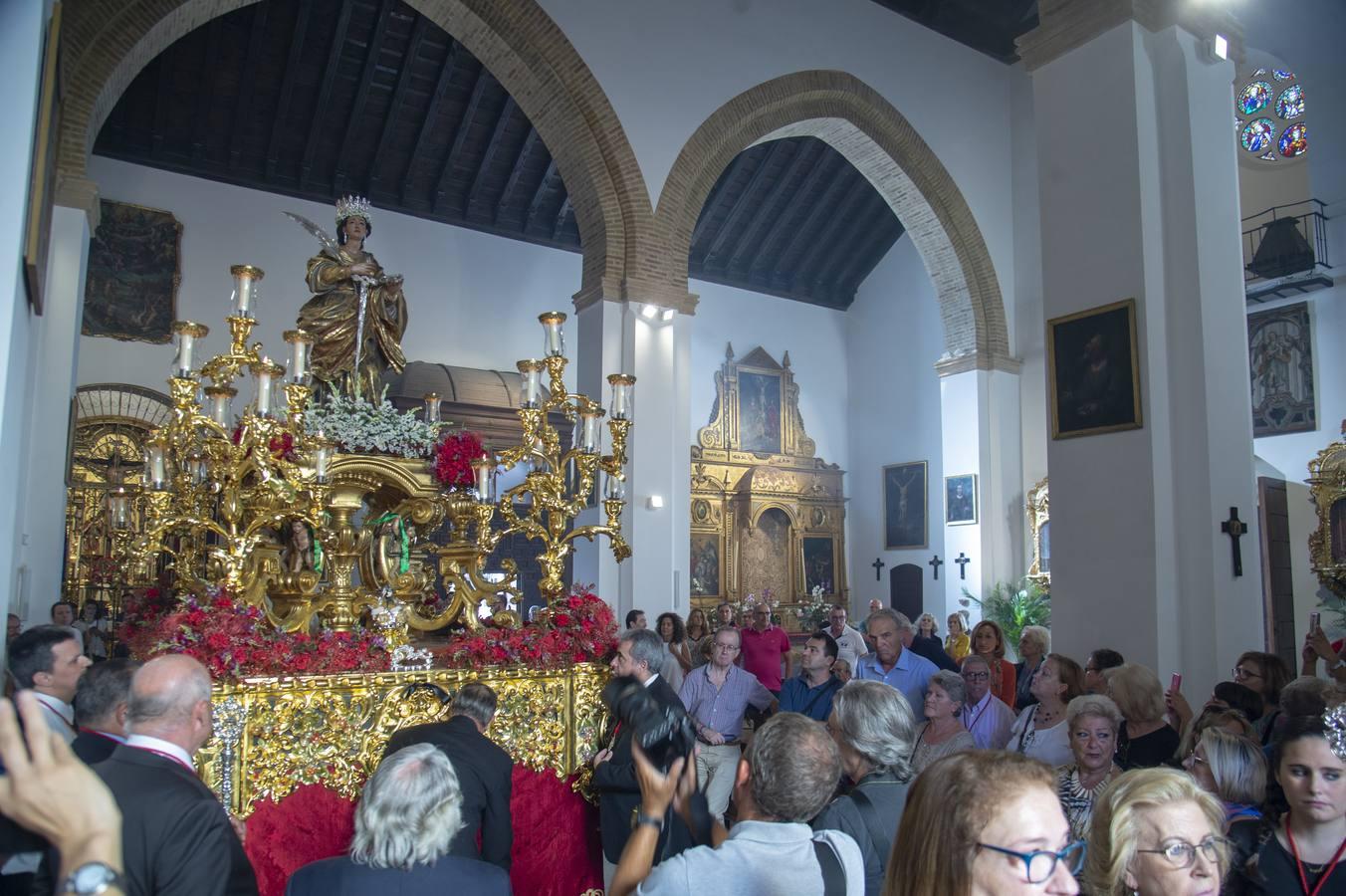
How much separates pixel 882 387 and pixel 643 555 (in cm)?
979

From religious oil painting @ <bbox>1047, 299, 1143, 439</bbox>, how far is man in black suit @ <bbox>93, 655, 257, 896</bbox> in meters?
6.03

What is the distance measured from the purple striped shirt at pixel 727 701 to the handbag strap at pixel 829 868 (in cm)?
382

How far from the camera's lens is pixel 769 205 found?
18125 millimetres

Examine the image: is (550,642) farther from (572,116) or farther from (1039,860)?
(572,116)

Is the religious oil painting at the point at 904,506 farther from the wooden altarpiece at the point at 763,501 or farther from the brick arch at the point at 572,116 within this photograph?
the brick arch at the point at 572,116

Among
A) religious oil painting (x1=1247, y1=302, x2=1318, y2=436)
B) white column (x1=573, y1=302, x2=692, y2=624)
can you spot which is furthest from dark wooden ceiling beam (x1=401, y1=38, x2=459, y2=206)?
religious oil painting (x1=1247, y1=302, x2=1318, y2=436)

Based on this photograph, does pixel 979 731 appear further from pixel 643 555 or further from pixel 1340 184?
pixel 1340 184

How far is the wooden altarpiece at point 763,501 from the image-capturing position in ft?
59.0

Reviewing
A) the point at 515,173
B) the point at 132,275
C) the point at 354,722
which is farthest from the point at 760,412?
the point at 354,722

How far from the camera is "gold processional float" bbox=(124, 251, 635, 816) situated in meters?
4.72

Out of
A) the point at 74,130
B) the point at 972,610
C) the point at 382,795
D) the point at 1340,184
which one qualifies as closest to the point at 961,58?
the point at 1340,184

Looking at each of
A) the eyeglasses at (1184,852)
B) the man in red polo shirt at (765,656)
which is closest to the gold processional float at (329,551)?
the man in red polo shirt at (765,656)

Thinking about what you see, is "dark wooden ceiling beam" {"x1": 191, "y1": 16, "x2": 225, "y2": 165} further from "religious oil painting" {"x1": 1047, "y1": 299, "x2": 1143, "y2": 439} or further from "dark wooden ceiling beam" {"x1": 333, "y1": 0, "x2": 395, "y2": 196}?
"religious oil painting" {"x1": 1047, "y1": 299, "x2": 1143, "y2": 439}

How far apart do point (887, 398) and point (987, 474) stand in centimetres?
452
